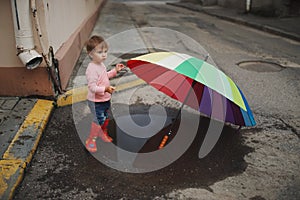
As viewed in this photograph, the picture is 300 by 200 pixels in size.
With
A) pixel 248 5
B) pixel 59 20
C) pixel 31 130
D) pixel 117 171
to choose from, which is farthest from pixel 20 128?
pixel 248 5

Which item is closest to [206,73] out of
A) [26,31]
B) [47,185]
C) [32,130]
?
[47,185]

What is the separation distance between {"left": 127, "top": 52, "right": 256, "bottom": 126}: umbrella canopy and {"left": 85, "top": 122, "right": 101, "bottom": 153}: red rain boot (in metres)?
0.72

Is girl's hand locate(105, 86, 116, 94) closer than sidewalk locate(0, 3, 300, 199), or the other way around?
sidewalk locate(0, 3, 300, 199)

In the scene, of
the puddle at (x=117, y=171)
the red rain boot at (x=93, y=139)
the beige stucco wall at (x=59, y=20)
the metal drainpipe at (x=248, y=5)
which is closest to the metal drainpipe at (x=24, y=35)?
the beige stucco wall at (x=59, y=20)

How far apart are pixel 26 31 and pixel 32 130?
1.25 m

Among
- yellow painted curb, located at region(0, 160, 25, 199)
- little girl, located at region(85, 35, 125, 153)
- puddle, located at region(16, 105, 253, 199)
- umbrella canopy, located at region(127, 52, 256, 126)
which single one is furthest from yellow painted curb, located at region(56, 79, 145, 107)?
yellow painted curb, located at region(0, 160, 25, 199)

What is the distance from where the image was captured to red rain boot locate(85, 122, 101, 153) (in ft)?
11.2

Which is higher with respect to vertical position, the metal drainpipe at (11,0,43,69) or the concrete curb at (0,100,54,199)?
the metal drainpipe at (11,0,43,69)

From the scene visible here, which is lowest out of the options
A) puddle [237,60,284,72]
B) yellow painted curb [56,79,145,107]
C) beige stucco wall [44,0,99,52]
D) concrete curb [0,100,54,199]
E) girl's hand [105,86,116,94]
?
puddle [237,60,284,72]

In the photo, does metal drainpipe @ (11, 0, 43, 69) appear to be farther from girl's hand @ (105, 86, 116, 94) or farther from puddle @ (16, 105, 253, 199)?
girl's hand @ (105, 86, 116, 94)

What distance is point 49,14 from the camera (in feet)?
14.9

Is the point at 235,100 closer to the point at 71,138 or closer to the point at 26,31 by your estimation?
the point at 71,138

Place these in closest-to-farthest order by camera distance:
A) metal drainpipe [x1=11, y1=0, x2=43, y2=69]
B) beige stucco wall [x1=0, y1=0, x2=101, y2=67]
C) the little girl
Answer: the little girl < metal drainpipe [x1=11, y1=0, x2=43, y2=69] < beige stucco wall [x1=0, y1=0, x2=101, y2=67]

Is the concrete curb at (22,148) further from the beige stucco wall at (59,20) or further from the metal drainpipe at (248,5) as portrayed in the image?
the metal drainpipe at (248,5)
